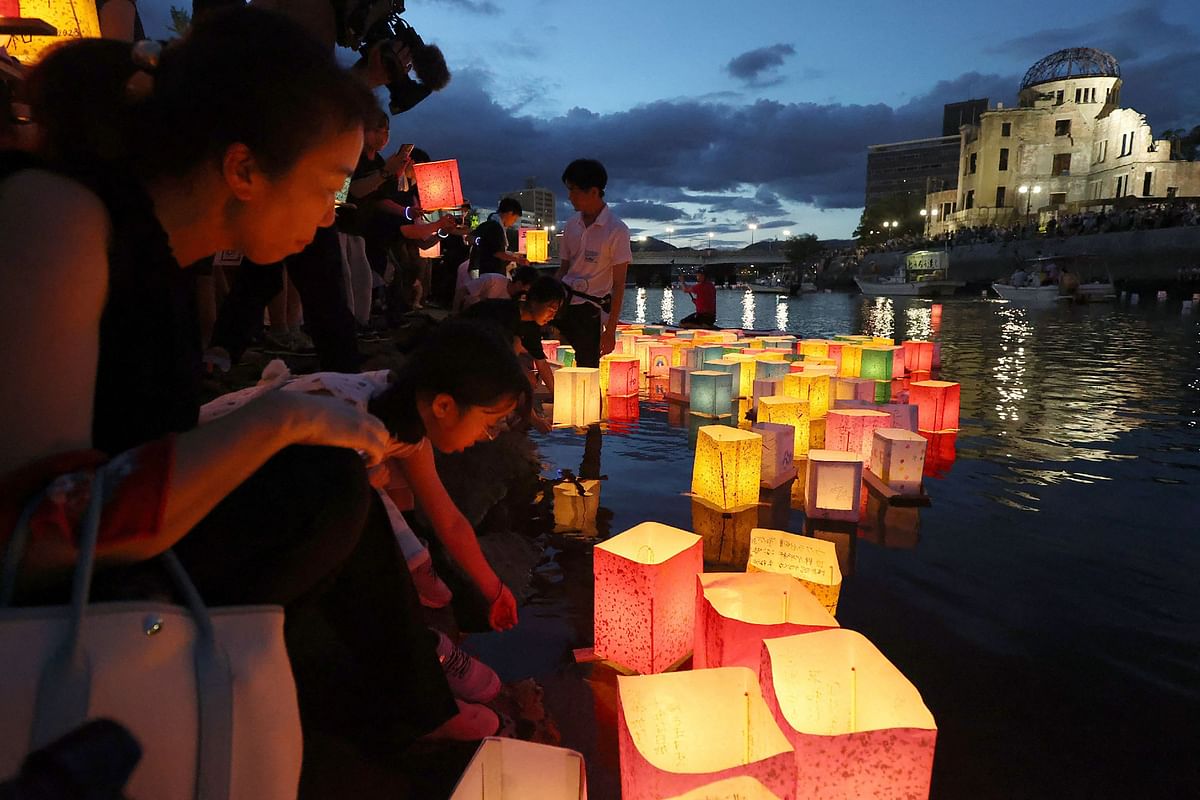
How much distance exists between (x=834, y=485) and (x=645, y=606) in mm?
1485

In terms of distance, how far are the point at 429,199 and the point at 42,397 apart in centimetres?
882

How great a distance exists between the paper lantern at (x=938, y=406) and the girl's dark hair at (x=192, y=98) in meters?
4.35

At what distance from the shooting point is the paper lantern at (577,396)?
472 centimetres

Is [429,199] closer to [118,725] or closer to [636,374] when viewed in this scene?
[636,374]

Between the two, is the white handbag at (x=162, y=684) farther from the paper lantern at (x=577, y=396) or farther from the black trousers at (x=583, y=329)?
the black trousers at (x=583, y=329)

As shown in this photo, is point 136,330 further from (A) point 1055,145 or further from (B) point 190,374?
(A) point 1055,145

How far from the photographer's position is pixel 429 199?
904 centimetres

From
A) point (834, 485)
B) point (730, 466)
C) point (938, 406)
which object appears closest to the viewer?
point (834, 485)

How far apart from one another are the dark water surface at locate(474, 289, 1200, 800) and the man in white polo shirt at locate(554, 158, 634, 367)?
74cm

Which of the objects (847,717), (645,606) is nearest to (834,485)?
(645,606)

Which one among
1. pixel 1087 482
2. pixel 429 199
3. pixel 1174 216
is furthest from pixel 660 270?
pixel 1087 482

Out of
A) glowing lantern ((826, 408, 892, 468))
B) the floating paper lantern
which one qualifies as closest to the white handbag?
the floating paper lantern

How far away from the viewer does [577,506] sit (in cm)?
318

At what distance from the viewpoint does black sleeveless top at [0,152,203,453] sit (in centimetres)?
90
